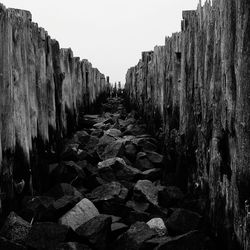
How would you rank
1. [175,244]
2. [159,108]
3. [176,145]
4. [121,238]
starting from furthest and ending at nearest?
[159,108] < [176,145] < [121,238] < [175,244]

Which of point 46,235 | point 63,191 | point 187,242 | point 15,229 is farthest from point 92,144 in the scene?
point 187,242

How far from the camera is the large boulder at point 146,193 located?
12.8ft

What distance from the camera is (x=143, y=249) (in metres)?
2.78

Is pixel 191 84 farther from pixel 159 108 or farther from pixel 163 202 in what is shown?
pixel 159 108

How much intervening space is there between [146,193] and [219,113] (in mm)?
1408

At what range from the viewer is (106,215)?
10.3ft

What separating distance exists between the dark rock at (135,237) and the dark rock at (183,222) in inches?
6.8

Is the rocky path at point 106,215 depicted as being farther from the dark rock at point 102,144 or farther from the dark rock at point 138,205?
the dark rock at point 102,144

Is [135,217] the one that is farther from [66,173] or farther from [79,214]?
[66,173]

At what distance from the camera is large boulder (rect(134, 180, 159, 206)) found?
153 inches

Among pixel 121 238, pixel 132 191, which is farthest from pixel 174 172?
pixel 121 238

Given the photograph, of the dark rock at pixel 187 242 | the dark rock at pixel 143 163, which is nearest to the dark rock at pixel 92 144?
the dark rock at pixel 143 163

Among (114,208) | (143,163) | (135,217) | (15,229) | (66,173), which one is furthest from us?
(143,163)

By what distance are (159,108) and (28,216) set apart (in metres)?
4.23
